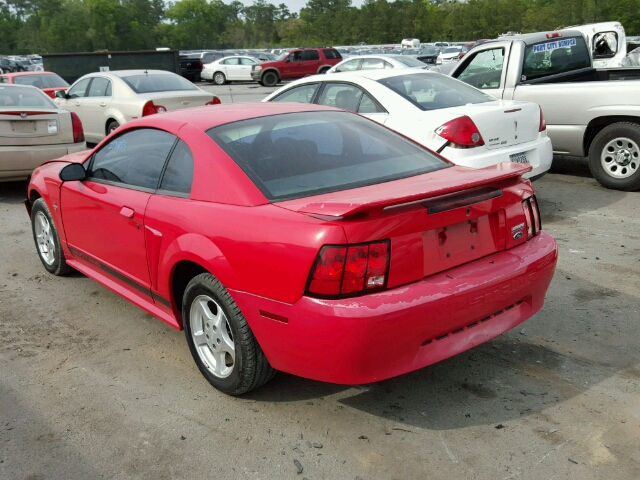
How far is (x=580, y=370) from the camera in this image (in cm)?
375

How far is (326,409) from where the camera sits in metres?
3.49

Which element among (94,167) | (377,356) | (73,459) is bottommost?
(73,459)

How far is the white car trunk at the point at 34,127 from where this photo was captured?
860 cm

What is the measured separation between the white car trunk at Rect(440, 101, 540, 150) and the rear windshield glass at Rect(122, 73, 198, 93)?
6.56m

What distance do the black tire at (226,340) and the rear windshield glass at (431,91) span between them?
13.1 ft

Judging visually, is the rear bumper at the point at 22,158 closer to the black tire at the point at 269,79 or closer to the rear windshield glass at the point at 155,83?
the rear windshield glass at the point at 155,83

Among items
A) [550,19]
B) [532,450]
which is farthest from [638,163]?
[550,19]

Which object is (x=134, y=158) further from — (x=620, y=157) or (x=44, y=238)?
(x=620, y=157)

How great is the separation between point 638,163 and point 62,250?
20.5 feet

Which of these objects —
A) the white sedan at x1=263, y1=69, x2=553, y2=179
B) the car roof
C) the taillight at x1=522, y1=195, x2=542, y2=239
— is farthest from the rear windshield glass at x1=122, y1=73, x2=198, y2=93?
the taillight at x1=522, y1=195, x2=542, y2=239

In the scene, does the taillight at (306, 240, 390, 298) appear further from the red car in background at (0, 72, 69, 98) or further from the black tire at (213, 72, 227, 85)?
the black tire at (213, 72, 227, 85)

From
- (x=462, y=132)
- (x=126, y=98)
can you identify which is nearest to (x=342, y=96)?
(x=462, y=132)

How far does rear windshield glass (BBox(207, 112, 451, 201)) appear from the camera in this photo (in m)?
3.54

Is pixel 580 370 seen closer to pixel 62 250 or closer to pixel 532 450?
pixel 532 450
